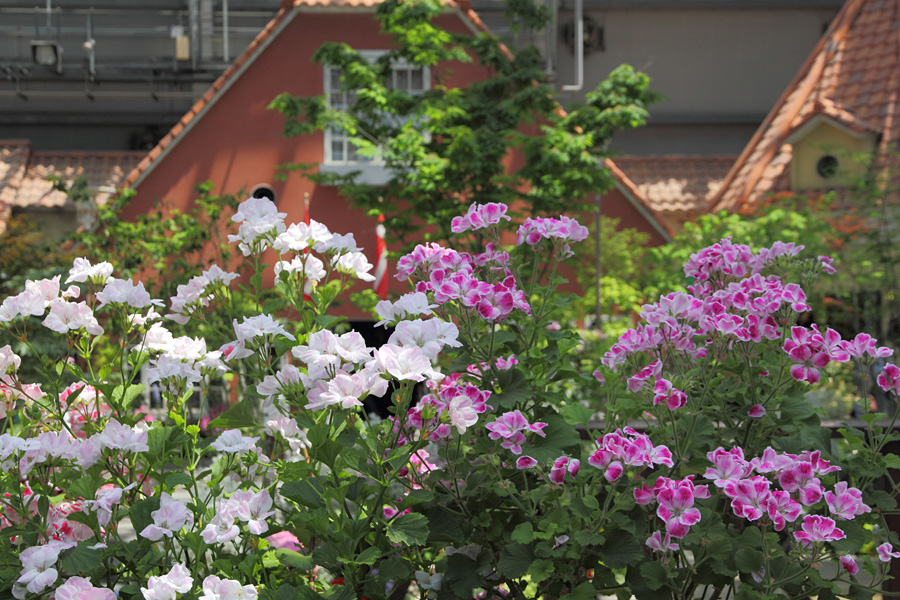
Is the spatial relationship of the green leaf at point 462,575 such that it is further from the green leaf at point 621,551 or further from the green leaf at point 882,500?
the green leaf at point 882,500

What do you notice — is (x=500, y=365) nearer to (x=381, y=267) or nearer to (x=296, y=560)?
(x=296, y=560)

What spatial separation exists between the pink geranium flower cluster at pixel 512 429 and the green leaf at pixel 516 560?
20cm

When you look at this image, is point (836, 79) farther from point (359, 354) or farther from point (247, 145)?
point (359, 354)

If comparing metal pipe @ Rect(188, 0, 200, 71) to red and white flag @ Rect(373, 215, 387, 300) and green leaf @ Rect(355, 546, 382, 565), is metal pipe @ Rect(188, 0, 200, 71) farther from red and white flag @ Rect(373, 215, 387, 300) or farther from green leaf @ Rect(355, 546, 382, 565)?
green leaf @ Rect(355, 546, 382, 565)

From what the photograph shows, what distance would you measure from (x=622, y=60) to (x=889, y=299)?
1085 centimetres

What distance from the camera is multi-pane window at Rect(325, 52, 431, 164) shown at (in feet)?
41.9

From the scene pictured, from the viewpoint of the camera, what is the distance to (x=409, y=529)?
Result: 1.67 metres

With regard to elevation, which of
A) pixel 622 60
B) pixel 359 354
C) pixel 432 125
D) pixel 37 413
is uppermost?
pixel 622 60

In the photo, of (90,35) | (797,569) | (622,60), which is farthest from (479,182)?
(90,35)

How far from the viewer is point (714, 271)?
7.70 feet

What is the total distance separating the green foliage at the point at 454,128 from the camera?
32.6ft

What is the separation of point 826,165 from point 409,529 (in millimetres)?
11512

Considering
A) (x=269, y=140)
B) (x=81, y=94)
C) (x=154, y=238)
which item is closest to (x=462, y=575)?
(x=154, y=238)

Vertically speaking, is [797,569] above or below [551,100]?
below
